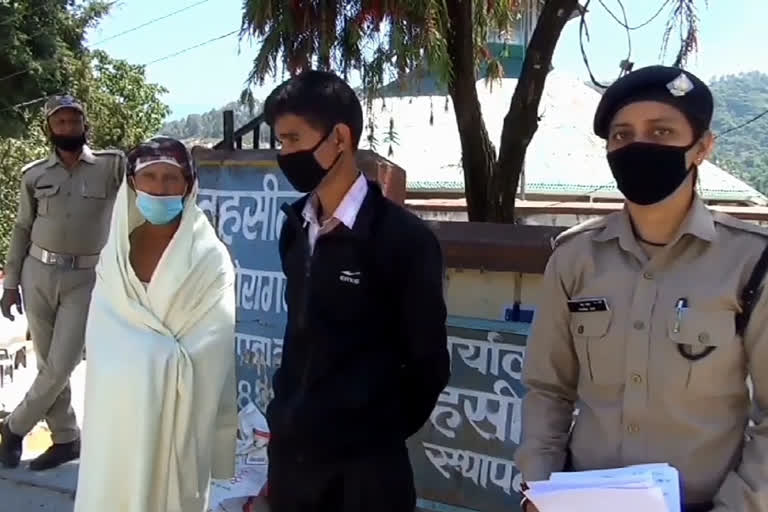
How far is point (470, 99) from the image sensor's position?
4.46 meters

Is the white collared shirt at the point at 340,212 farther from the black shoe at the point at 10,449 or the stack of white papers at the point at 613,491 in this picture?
the black shoe at the point at 10,449

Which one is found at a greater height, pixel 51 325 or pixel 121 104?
pixel 121 104

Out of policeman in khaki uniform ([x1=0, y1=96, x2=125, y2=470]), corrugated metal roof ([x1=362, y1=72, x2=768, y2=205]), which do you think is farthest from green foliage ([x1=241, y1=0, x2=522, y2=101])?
corrugated metal roof ([x1=362, y1=72, x2=768, y2=205])

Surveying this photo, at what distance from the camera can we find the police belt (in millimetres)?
4551

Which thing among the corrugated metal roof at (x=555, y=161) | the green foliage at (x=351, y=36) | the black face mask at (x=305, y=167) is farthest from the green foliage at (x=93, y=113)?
the black face mask at (x=305, y=167)

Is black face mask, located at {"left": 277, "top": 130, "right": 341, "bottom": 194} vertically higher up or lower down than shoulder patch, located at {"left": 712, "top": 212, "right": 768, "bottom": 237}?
higher up

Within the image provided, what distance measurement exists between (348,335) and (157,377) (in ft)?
2.63

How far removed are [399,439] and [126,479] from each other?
984mm

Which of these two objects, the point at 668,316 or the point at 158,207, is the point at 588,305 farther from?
the point at 158,207

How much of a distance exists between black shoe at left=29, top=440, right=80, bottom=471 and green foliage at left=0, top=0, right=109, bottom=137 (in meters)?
17.4

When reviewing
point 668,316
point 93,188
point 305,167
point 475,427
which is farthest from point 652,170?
point 93,188

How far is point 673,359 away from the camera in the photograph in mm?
1731

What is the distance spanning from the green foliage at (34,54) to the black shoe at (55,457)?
1737 cm

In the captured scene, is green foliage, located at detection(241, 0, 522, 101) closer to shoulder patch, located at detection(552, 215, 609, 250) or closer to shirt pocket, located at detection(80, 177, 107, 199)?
shirt pocket, located at detection(80, 177, 107, 199)
